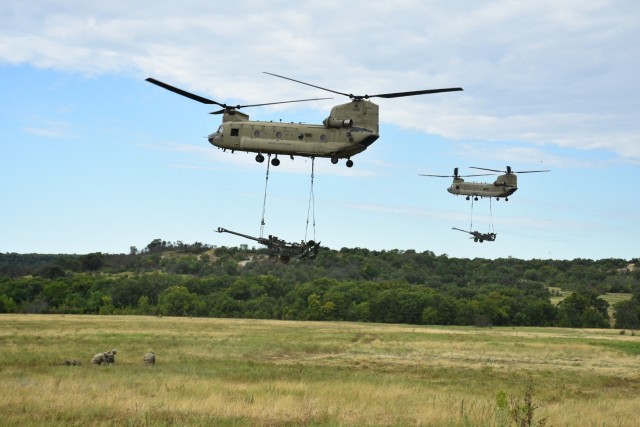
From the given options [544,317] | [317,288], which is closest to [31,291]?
[317,288]

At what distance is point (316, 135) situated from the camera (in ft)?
109

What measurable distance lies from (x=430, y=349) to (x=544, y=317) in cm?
7192

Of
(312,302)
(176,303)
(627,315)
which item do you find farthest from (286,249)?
(627,315)

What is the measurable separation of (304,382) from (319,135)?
34.8 feet

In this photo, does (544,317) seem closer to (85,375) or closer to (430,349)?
(430,349)

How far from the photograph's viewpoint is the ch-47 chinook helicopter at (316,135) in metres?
33.0

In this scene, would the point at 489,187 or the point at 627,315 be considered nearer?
the point at 489,187

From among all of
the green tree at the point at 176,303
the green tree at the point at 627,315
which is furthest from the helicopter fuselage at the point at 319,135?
the green tree at the point at 627,315

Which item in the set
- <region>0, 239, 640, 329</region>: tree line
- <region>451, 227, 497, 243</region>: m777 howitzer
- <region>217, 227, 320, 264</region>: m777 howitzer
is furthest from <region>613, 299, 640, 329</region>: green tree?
<region>217, 227, 320, 264</region>: m777 howitzer

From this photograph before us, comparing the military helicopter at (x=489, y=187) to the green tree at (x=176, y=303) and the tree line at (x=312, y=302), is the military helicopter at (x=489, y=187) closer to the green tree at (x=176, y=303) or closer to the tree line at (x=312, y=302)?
the tree line at (x=312, y=302)

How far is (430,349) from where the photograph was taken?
55.0 m

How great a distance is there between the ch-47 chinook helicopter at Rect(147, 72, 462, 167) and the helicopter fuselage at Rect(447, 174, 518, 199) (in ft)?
132

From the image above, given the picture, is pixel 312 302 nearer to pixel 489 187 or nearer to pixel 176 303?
pixel 176 303

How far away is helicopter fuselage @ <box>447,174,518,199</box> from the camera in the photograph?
71.1 m
